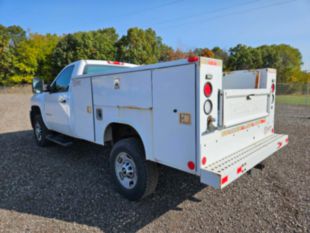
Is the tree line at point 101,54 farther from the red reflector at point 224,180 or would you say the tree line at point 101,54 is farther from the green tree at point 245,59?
the red reflector at point 224,180

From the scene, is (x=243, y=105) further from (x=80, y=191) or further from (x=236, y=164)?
(x=80, y=191)

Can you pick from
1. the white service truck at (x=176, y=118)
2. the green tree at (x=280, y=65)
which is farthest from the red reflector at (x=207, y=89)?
the green tree at (x=280, y=65)

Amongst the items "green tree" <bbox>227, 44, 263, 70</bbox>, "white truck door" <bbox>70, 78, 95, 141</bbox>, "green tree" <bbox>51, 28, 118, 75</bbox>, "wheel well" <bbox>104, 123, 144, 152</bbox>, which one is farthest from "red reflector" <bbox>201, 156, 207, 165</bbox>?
"green tree" <bbox>227, 44, 263, 70</bbox>

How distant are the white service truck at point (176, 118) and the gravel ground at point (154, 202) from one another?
0.40 m

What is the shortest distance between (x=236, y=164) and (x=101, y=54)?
1484 inches

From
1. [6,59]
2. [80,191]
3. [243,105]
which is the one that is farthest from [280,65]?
[6,59]

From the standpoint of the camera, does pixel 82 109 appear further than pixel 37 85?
No

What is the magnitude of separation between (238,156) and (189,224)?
41.0 inches

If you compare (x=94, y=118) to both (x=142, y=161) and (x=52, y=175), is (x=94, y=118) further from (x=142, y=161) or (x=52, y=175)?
(x=52, y=175)

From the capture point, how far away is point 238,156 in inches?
103

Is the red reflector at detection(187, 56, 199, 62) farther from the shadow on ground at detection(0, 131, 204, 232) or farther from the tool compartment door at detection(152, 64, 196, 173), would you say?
the shadow on ground at detection(0, 131, 204, 232)

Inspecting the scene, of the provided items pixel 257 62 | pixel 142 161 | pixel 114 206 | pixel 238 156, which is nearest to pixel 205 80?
pixel 238 156

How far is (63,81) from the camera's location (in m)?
4.60

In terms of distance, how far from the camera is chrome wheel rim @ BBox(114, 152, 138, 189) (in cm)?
→ 307
